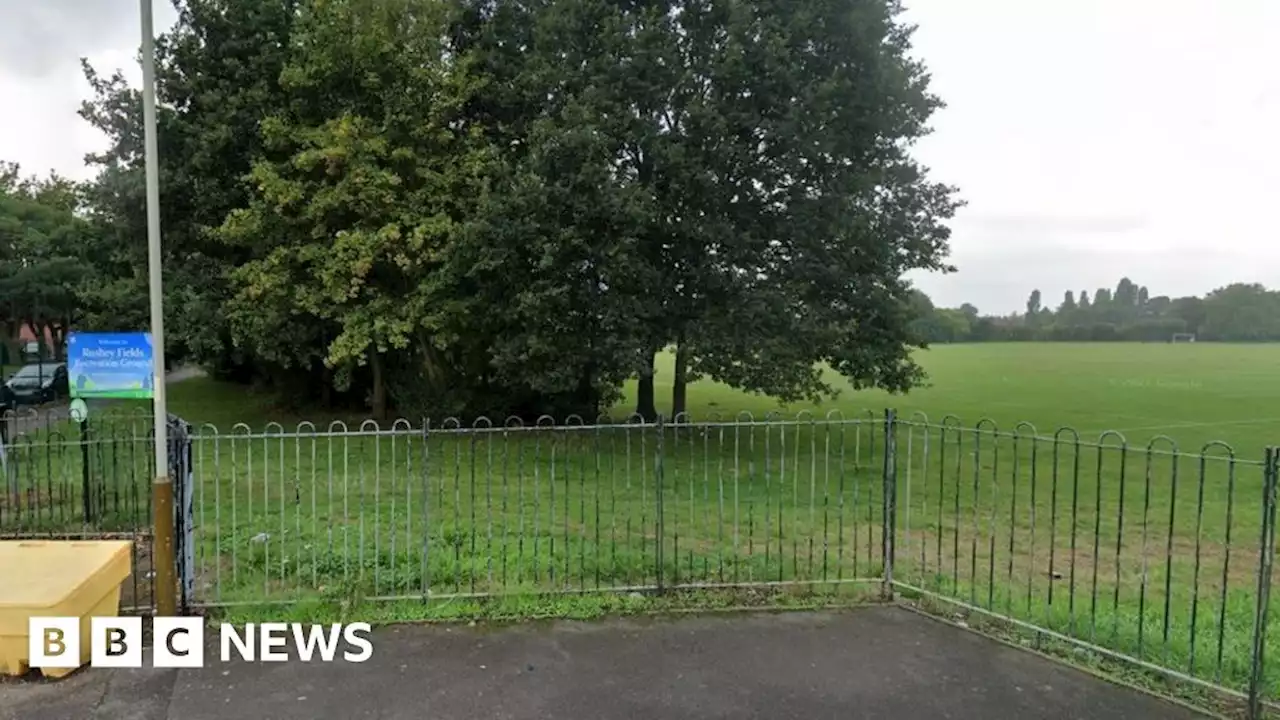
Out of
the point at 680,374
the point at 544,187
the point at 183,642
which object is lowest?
the point at 183,642

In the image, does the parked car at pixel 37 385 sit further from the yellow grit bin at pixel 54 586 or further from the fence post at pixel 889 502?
the fence post at pixel 889 502

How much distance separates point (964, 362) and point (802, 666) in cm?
6069

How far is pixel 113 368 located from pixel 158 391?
3.27 meters

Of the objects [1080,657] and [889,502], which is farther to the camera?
[889,502]

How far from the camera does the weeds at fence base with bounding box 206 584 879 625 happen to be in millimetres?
5266

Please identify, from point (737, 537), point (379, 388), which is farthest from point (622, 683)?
point (379, 388)

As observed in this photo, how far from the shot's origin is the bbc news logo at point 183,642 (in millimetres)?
4363

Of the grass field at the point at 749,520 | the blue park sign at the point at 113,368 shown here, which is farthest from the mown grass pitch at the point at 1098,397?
the blue park sign at the point at 113,368

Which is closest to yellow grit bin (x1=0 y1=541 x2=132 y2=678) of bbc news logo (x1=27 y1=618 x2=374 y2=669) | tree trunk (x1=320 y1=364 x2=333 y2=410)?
bbc news logo (x1=27 y1=618 x2=374 y2=669)

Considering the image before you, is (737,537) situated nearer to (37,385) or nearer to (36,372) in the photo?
(37,385)

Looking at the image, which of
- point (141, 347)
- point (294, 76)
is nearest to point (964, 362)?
point (294, 76)

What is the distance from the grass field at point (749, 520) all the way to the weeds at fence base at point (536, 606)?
181 mm

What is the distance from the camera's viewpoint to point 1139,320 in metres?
75.2

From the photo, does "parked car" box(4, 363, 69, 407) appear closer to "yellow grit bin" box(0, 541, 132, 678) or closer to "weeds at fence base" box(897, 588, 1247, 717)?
"yellow grit bin" box(0, 541, 132, 678)
